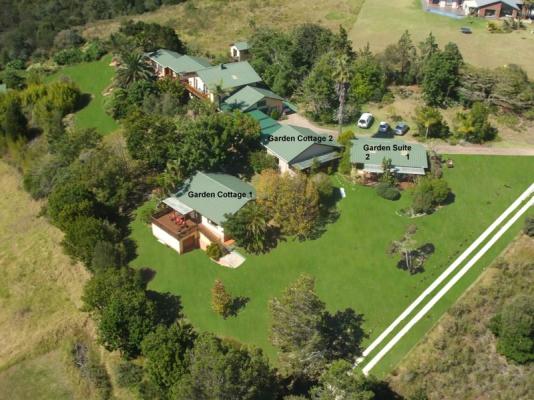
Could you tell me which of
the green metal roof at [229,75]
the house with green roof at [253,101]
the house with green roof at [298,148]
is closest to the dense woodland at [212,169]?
the house with green roof at [298,148]

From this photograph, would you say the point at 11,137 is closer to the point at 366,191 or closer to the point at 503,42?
the point at 366,191

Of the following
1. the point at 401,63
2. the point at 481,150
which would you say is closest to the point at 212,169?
the point at 481,150

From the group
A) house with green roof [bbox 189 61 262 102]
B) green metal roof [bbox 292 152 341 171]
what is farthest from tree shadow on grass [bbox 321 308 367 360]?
house with green roof [bbox 189 61 262 102]

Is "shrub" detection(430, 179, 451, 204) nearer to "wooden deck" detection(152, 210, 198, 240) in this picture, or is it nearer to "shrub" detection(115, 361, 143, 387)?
"wooden deck" detection(152, 210, 198, 240)

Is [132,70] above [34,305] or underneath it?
above

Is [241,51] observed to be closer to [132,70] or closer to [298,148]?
[132,70]
